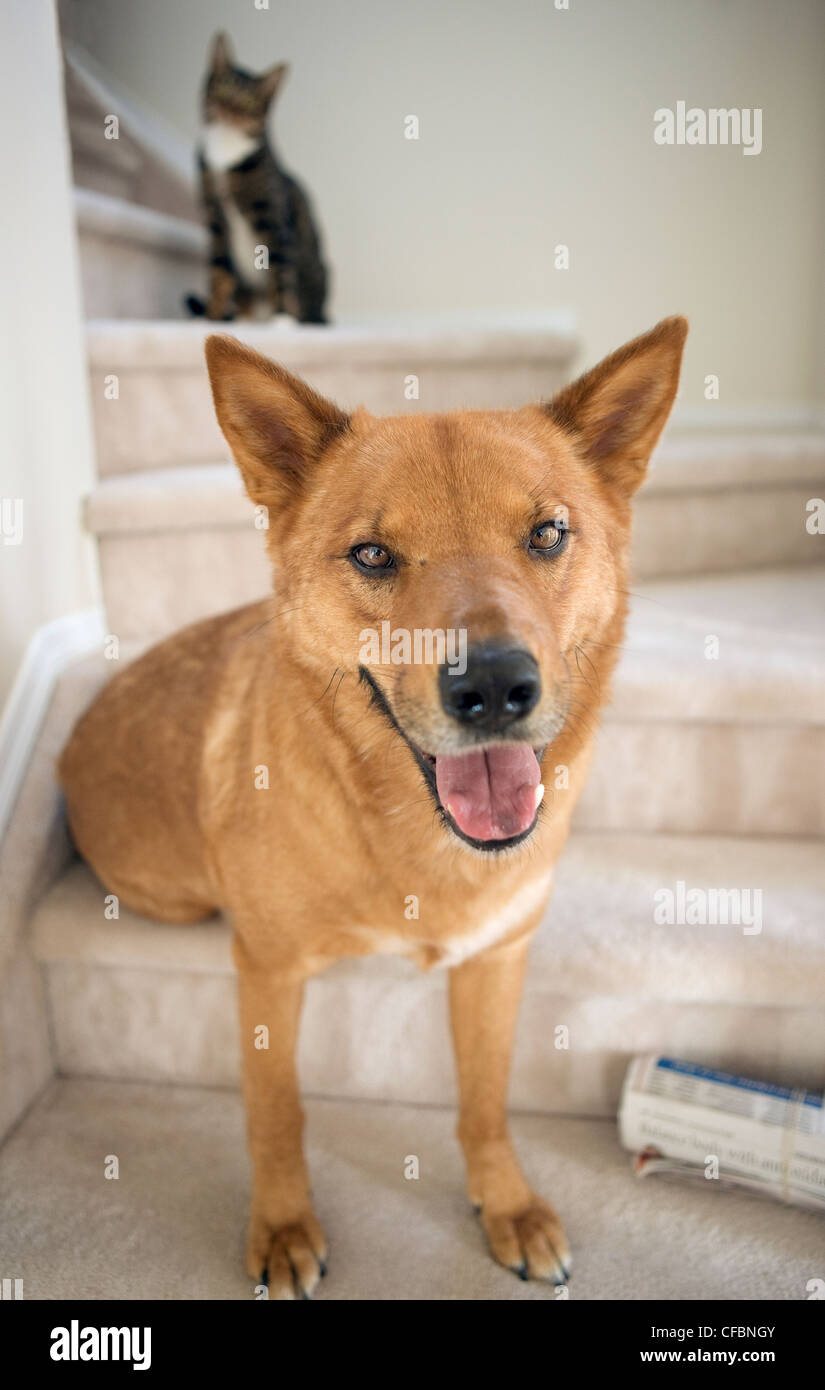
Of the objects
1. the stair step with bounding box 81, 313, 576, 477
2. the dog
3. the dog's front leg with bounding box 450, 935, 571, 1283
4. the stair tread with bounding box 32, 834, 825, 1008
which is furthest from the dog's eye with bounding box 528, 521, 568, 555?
the stair step with bounding box 81, 313, 576, 477

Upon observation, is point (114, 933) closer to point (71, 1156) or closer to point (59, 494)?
point (71, 1156)

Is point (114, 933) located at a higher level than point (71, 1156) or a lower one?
higher

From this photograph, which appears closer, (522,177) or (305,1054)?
(305,1054)

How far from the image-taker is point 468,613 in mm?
734

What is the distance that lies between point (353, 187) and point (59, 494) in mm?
1996

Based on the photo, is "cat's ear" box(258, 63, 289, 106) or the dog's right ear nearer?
the dog's right ear

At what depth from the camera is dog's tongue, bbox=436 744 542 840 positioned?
0.83 m

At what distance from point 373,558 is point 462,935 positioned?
43 centimetres

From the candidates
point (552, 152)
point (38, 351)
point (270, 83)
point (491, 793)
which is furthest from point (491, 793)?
point (552, 152)

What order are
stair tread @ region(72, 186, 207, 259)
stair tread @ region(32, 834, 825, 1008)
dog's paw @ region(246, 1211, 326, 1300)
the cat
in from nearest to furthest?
dog's paw @ region(246, 1211, 326, 1300) < stair tread @ region(32, 834, 825, 1008) < stair tread @ region(72, 186, 207, 259) < the cat

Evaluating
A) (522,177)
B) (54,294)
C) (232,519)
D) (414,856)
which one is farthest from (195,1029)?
(522,177)

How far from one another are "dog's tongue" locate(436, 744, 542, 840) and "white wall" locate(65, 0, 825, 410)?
7.57 ft

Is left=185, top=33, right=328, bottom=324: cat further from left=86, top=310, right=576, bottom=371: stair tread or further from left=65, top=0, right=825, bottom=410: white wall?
left=65, top=0, right=825, bottom=410: white wall

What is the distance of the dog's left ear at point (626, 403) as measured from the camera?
0.93m
